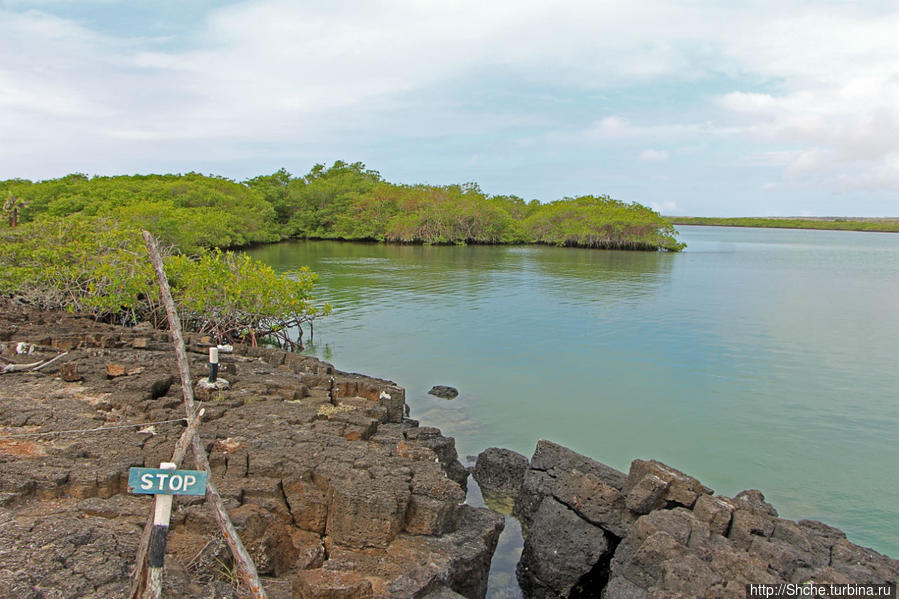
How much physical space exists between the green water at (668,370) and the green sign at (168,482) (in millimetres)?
6878

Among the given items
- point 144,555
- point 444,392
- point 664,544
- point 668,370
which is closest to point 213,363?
point 144,555

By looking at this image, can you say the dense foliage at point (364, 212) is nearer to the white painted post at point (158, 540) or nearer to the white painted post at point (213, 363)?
the white painted post at point (213, 363)

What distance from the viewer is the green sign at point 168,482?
3475 mm

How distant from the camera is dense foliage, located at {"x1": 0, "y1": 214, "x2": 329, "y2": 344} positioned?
1417 cm

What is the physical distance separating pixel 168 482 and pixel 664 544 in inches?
160

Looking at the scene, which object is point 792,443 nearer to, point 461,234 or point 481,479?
point 481,479

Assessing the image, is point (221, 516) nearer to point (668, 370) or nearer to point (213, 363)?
point (213, 363)

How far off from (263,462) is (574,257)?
4470 centimetres

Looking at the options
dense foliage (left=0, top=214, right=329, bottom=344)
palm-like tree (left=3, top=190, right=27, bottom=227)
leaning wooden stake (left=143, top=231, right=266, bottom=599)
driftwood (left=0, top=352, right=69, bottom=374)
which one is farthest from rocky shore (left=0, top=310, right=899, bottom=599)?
palm-like tree (left=3, top=190, right=27, bottom=227)

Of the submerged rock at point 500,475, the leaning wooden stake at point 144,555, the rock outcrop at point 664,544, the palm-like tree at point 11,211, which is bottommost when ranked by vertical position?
the submerged rock at point 500,475

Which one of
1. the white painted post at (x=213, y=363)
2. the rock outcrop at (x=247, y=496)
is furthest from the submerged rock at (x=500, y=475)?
the white painted post at (x=213, y=363)

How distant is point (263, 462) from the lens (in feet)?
20.7

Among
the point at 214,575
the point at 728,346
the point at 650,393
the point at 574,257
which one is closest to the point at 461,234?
the point at 574,257

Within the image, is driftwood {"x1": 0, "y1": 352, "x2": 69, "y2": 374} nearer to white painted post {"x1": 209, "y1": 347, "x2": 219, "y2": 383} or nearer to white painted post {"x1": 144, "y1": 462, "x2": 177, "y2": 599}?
white painted post {"x1": 209, "y1": 347, "x2": 219, "y2": 383}
